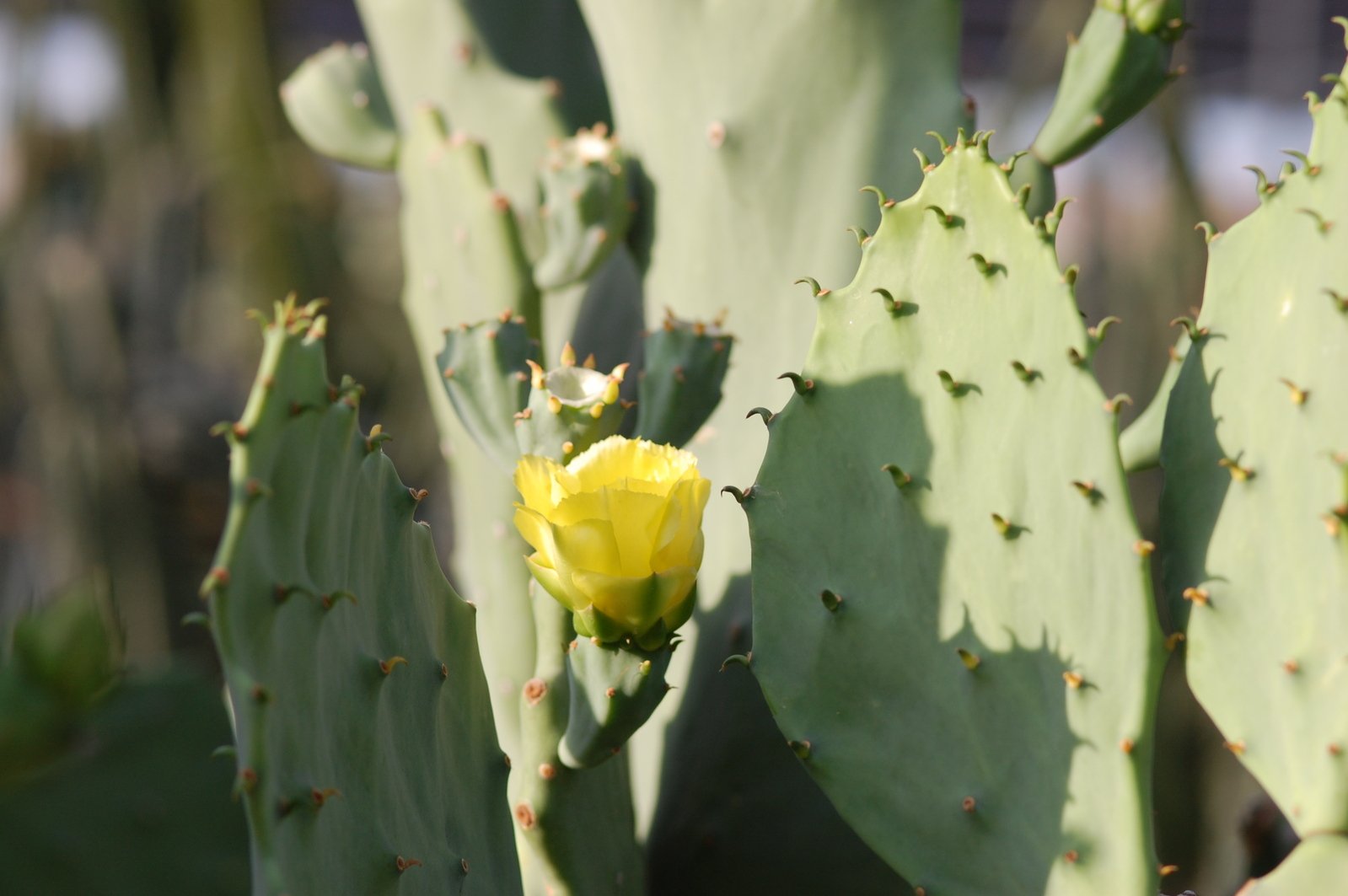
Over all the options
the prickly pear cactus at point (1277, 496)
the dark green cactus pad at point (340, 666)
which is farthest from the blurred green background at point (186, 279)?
the dark green cactus pad at point (340, 666)

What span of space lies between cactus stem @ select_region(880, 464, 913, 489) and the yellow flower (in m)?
0.15

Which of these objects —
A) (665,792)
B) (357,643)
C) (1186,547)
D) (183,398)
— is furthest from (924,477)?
(183,398)

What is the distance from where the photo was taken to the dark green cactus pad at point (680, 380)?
109 cm

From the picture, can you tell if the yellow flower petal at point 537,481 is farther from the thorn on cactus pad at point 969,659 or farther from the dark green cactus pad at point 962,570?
the thorn on cactus pad at point 969,659

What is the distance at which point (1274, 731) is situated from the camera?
2.78ft

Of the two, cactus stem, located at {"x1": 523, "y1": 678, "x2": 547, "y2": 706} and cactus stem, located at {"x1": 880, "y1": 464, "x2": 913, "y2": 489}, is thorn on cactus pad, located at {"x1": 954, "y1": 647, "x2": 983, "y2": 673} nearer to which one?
cactus stem, located at {"x1": 880, "y1": 464, "x2": 913, "y2": 489}

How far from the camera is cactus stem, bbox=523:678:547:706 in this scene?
1.03 m

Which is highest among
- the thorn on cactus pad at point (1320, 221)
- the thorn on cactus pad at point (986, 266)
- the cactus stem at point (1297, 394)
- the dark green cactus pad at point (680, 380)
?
the thorn on cactus pad at point (1320, 221)

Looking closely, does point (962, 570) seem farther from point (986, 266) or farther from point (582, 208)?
point (582, 208)

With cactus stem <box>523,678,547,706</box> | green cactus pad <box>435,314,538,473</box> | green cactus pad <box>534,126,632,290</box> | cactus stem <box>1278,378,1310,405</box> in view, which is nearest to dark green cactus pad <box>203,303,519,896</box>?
cactus stem <box>523,678,547,706</box>

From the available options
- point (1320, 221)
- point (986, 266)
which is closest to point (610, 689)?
Answer: point (986, 266)

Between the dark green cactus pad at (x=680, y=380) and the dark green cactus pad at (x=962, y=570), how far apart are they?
0.16m

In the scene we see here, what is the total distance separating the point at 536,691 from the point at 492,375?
255mm

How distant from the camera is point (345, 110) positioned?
164 centimetres
